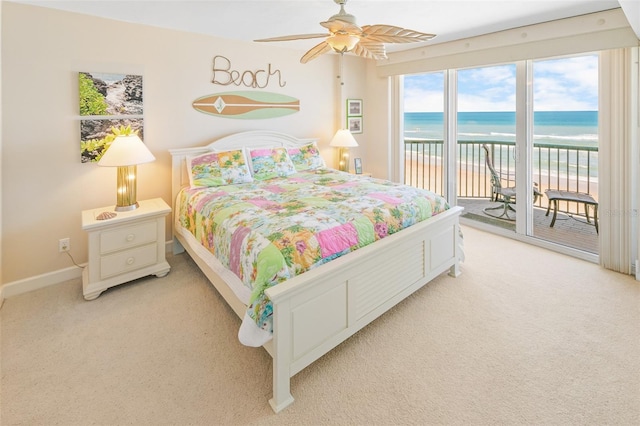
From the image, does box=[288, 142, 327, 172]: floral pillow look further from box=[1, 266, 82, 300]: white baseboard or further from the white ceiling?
box=[1, 266, 82, 300]: white baseboard

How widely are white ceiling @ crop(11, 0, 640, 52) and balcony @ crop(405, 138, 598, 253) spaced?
4.74 ft

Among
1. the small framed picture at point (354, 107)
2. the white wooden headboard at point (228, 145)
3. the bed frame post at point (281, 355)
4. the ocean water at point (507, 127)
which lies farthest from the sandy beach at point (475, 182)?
the bed frame post at point (281, 355)

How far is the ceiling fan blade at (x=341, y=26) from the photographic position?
6.47 feet

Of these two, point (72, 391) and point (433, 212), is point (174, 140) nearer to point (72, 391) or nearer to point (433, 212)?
point (72, 391)

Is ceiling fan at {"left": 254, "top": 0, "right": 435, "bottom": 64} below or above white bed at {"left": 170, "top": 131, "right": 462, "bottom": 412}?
above

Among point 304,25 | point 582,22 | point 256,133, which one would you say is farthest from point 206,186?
point 582,22

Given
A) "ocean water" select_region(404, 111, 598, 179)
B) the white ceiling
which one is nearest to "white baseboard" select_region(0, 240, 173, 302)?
the white ceiling

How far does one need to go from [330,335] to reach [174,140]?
2738mm

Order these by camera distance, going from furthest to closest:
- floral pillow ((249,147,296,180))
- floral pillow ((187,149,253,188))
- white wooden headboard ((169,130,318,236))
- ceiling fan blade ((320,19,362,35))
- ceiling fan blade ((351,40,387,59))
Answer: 1. floral pillow ((249,147,296,180))
2. white wooden headboard ((169,130,318,236))
3. floral pillow ((187,149,253,188))
4. ceiling fan blade ((351,40,387,59))
5. ceiling fan blade ((320,19,362,35))

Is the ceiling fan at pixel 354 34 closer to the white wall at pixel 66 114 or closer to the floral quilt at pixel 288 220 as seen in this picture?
the floral quilt at pixel 288 220

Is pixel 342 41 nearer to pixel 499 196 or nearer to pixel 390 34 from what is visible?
pixel 390 34

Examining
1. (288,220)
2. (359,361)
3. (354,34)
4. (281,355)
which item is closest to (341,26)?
(354,34)

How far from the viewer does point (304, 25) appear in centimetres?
325

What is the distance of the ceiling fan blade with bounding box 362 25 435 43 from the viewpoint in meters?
2.11
